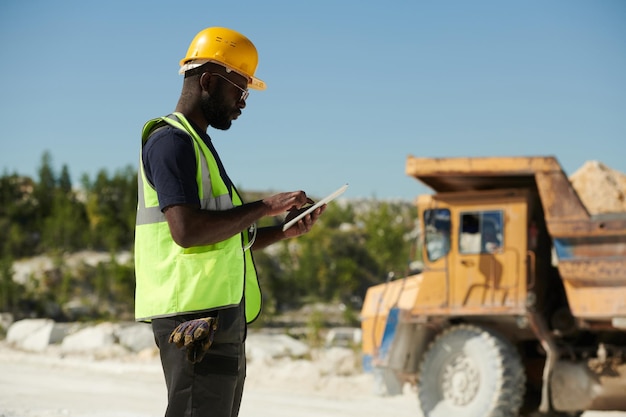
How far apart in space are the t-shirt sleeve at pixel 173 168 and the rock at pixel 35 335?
18.4 meters

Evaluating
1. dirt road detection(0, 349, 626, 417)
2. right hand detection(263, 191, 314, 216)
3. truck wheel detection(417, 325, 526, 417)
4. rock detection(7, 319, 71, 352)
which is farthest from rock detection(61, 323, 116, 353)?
right hand detection(263, 191, 314, 216)

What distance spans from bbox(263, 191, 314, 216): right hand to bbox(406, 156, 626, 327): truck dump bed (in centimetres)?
536

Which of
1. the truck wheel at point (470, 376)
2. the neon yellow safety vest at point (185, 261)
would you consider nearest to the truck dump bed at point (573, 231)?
the truck wheel at point (470, 376)

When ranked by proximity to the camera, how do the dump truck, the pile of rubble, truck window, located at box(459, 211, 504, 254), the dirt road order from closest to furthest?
the dump truck, truck window, located at box(459, 211, 504, 254), the dirt road, the pile of rubble

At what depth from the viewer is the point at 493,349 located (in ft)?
26.1

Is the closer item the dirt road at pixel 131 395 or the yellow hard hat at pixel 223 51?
the yellow hard hat at pixel 223 51

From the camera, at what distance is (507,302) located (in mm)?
7980

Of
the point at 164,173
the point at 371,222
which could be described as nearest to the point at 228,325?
the point at 164,173

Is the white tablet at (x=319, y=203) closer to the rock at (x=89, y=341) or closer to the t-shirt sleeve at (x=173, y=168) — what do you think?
the t-shirt sleeve at (x=173, y=168)

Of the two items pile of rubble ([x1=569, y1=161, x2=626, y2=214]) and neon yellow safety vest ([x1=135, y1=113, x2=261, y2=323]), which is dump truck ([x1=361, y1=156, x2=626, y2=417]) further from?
neon yellow safety vest ([x1=135, y1=113, x2=261, y2=323])

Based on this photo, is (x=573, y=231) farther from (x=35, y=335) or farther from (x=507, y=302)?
(x=35, y=335)

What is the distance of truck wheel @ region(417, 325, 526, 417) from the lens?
7.78 meters

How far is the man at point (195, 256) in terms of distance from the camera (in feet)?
8.10

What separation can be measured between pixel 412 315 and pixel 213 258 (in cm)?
607
